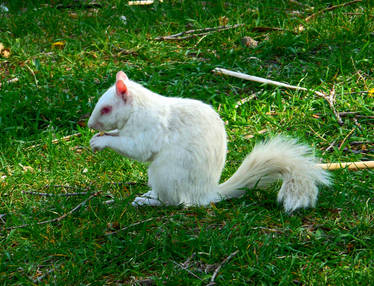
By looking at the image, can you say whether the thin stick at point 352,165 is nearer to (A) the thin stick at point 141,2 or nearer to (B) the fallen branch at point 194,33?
(B) the fallen branch at point 194,33

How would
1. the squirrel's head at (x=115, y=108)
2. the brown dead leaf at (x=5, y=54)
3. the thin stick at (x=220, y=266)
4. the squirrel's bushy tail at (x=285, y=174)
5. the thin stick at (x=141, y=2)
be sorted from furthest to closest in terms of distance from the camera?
the thin stick at (x=141, y=2) → the brown dead leaf at (x=5, y=54) → the squirrel's head at (x=115, y=108) → the squirrel's bushy tail at (x=285, y=174) → the thin stick at (x=220, y=266)

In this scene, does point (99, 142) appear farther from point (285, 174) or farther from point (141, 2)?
point (141, 2)

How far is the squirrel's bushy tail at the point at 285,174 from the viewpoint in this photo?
9.91 ft

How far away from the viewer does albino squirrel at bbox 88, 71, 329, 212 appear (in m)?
3.08

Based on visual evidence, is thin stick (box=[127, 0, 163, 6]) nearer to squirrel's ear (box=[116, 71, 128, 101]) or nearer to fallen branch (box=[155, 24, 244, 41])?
fallen branch (box=[155, 24, 244, 41])

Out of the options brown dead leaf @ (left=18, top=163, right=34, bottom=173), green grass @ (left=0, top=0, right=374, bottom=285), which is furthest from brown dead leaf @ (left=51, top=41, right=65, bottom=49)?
brown dead leaf @ (left=18, top=163, right=34, bottom=173)

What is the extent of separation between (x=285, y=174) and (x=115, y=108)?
1.00 m

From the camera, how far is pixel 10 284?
2607 mm

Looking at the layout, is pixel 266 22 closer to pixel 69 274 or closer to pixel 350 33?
pixel 350 33

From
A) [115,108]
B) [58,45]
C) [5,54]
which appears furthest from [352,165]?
[5,54]

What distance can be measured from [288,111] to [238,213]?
4.80 ft

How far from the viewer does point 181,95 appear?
15.1ft

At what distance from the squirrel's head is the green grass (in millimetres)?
429

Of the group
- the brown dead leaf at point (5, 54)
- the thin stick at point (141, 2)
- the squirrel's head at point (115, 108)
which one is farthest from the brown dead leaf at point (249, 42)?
the squirrel's head at point (115, 108)
